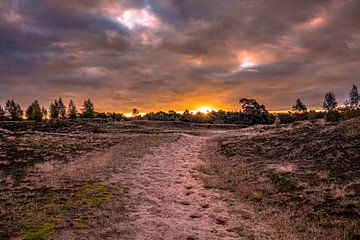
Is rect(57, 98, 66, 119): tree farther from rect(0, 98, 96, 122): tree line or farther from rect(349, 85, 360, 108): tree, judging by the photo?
rect(349, 85, 360, 108): tree

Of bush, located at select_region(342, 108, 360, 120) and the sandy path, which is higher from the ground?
bush, located at select_region(342, 108, 360, 120)

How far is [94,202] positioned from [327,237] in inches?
422

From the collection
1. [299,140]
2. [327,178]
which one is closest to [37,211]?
[327,178]

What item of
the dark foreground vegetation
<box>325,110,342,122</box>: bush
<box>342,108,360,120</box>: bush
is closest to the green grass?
the dark foreground vegetation

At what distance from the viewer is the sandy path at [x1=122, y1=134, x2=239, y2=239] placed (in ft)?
36.2

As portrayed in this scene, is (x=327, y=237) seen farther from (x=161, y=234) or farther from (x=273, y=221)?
(x=161, y=234)

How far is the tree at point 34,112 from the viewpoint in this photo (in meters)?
150

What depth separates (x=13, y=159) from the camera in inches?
1141

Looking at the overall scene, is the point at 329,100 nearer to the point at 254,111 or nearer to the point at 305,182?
the point at 254,111

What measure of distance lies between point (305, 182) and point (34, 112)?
16125 centimetres

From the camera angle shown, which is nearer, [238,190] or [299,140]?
[238,190]

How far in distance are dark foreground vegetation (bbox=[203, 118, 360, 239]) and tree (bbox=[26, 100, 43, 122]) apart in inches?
5651

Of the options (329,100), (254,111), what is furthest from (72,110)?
(329,100)

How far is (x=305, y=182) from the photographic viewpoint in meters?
17.7
